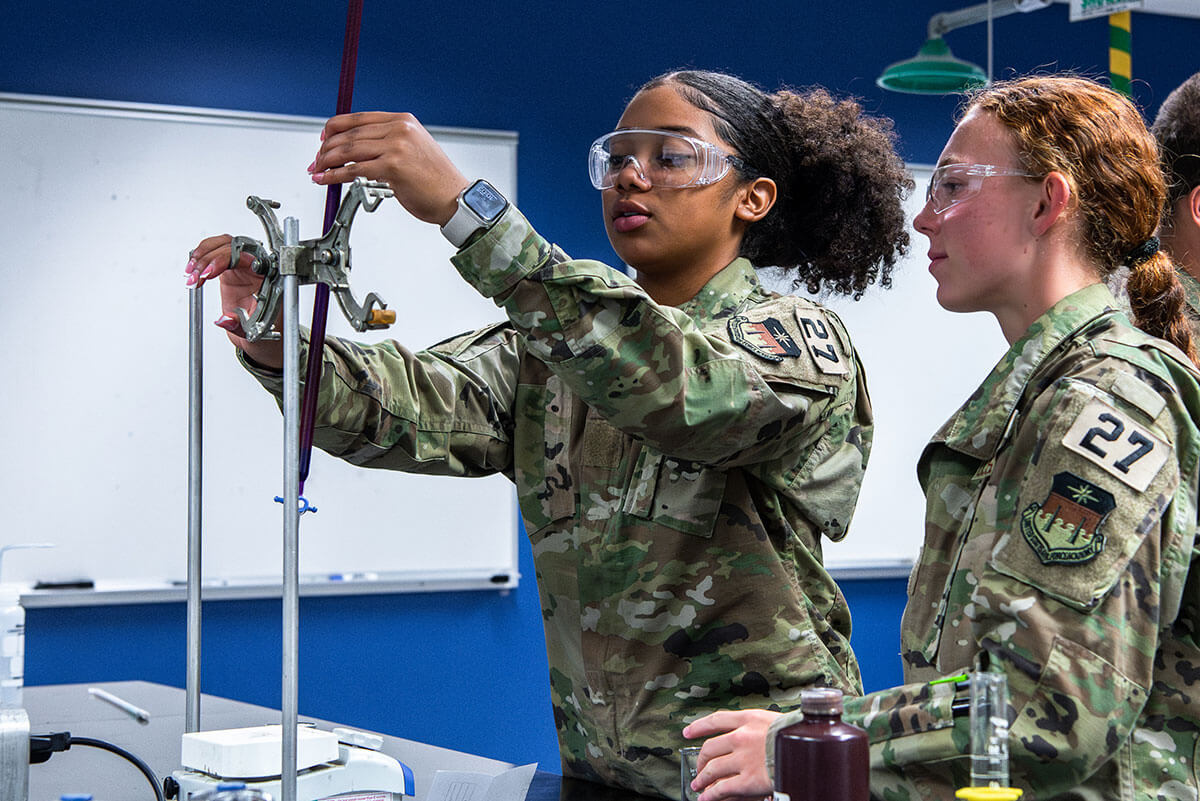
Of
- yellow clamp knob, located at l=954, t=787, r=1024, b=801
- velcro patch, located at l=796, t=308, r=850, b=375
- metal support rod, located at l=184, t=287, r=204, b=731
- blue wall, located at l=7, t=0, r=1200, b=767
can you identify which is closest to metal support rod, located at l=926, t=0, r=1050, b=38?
blue wall, located at l=7, t=0, r=1200, b=767

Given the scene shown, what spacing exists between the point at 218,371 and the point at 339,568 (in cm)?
66

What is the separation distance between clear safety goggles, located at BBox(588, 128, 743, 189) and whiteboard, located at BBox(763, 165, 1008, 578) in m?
2.86

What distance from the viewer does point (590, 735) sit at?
1630 mm

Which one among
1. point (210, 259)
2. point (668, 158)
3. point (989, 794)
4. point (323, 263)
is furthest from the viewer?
point (668, 158)

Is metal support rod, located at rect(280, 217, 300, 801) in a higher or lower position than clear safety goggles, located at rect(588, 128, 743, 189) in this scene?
lower

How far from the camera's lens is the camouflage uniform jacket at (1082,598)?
1.01 m

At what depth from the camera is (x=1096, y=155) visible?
126 cm

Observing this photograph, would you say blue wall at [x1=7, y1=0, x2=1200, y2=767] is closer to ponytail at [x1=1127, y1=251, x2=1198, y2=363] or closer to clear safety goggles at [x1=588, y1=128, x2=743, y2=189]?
clear safety goggles at [x1=588, y1=128, x2=743, y2=189]

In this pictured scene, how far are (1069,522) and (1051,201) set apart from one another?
1.17 feet

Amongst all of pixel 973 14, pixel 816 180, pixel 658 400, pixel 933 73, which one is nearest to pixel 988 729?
pixel 658 400

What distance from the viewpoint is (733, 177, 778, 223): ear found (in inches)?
69.2

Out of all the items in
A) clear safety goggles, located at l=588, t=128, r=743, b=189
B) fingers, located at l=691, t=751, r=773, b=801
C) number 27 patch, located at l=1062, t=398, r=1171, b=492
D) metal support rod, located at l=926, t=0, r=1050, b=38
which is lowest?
fingers, located at l=691, t=751, r=773, b=801

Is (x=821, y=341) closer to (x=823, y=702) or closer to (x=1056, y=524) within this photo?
(x=1056, y=524)

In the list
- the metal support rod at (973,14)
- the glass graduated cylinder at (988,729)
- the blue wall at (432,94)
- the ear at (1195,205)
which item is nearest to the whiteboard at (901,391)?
the blue wall at (432,94)
